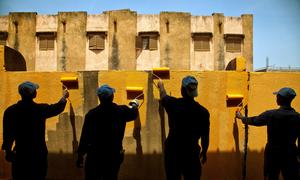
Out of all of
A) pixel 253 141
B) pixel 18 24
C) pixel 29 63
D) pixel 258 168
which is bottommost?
pixel 258 168

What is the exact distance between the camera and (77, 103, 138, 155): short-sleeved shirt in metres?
3.71

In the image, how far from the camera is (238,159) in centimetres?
507

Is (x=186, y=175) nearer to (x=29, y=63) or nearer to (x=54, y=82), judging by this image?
(x=54, y=82)

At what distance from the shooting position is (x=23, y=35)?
27.7 m

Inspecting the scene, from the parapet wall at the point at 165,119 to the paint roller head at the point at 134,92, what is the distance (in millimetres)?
50

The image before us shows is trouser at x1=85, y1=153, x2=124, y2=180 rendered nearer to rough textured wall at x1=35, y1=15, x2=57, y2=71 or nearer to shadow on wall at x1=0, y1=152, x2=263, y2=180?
shadow on wall at x1=0, y1=152, x2=263, y2=180

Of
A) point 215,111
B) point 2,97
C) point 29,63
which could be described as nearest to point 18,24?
point 29,63

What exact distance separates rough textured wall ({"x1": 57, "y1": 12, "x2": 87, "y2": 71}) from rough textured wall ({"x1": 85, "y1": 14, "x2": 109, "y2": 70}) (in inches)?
16.8

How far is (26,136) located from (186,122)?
1935mm

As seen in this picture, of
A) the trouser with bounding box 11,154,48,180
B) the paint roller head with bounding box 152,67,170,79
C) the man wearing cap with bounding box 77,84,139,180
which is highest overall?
the paint roller head with bounding box 152,67,170,79

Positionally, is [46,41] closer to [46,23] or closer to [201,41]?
[46,23]

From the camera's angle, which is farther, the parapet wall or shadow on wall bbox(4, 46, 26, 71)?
shadow on wall bbox(4, 46, 26, 71)

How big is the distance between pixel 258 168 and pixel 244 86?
1357 millimetres

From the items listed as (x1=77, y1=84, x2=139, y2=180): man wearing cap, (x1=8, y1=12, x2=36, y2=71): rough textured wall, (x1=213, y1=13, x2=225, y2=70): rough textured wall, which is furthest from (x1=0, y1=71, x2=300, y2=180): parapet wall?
(x1=8, y1=12, x2=36, y2=71): rough textured wall
